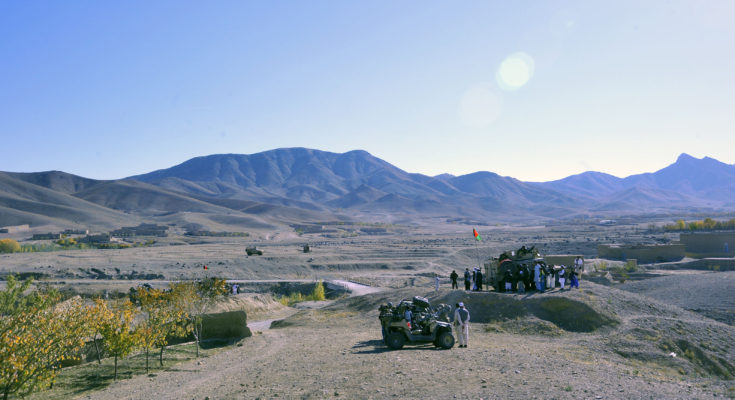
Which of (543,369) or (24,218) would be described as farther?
(24,218)

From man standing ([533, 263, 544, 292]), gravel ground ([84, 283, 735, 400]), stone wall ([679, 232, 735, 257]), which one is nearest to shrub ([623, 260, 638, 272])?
stone wall ([679, 232, 735, 257])

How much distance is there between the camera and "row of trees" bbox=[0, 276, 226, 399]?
13758 mm

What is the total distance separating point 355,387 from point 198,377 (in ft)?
24.1

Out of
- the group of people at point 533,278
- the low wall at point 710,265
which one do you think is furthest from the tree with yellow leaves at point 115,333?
the low wall at point 710,265

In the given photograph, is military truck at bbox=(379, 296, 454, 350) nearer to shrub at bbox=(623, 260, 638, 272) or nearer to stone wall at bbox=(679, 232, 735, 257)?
shrub at bbox=(623, 260, 638, 272)

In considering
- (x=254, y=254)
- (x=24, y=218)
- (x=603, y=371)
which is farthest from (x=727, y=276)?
(x=24, y=218)

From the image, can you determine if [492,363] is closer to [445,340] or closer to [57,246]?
[445,340]

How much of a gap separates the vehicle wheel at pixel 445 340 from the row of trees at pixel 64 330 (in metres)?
10.7

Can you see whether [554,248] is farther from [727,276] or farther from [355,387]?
[355,387]

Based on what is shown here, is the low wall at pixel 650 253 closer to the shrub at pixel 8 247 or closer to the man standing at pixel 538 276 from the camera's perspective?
the man standing at pixel 538 276

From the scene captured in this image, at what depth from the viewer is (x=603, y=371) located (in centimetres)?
1519

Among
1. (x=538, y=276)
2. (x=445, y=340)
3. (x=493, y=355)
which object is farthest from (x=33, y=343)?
(x=538, y=276)

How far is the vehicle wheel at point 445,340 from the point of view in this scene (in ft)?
59.4

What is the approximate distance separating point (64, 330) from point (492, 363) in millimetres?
13662
